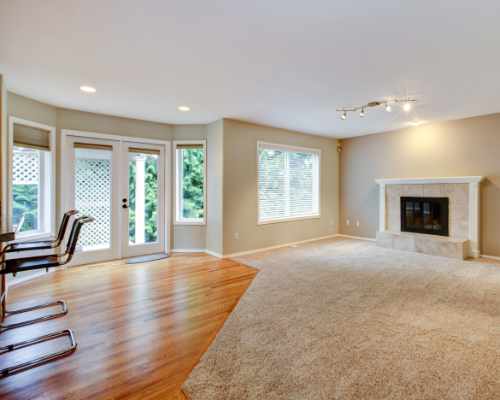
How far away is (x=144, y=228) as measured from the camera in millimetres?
5062

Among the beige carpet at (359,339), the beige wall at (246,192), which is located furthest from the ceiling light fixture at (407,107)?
the beige carpet at (359,339)

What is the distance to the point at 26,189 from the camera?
12.6 feet

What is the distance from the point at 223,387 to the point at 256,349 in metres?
0.45

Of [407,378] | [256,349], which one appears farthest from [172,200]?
Result: [407,378]

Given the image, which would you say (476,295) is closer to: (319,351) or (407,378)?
(407,378)

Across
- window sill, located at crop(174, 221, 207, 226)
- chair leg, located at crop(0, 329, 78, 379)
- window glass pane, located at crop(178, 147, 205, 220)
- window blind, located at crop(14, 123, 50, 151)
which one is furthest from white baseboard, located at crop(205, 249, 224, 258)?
window blind, located at crop(14, 123, 50, 151)

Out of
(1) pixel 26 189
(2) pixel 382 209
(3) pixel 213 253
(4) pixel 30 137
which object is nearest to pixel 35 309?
(1) pixel 26 189

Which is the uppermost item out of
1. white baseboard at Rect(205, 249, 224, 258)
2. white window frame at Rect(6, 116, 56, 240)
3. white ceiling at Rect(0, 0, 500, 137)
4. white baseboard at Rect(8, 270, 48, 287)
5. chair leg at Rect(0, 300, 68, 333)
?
white ceiling at Rect(0, 0, 500, 137)

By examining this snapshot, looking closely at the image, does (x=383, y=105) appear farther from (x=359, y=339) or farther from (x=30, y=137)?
(x=30, y=137)

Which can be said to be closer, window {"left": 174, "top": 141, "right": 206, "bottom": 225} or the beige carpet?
the beige carpet

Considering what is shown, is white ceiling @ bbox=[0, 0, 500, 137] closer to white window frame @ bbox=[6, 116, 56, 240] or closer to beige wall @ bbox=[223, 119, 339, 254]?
white window frame @ bbox=[6, 116, 56, 240]

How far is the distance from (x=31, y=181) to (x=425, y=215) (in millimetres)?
6880

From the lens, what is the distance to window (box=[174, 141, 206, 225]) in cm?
534

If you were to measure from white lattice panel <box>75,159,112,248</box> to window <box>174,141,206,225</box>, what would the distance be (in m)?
1.23
